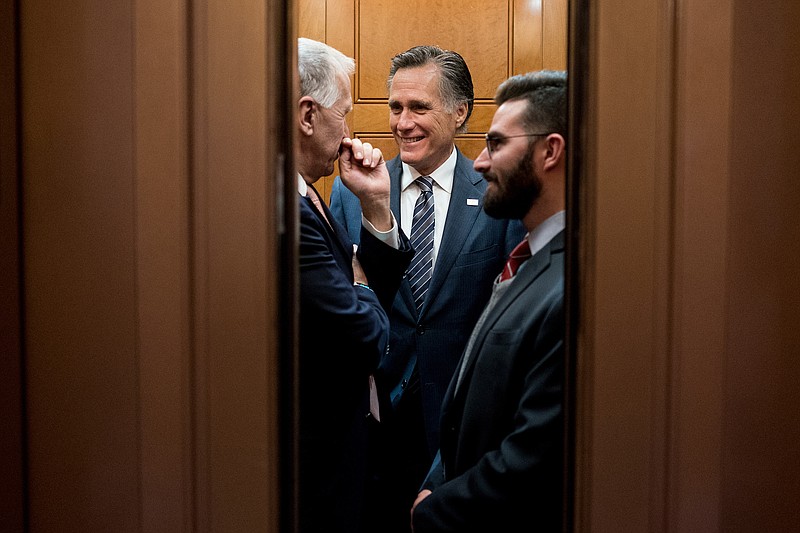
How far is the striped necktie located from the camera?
163 cm

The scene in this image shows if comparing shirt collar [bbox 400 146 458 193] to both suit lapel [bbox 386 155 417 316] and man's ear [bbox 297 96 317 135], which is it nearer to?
suit lapel [bbox 386 155 417 316]

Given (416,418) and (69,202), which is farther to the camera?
(416,418)

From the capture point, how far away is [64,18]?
1126 millimetres

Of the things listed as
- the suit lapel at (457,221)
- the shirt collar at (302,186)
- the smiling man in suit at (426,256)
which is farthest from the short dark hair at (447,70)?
the shirt collar at (302,186)

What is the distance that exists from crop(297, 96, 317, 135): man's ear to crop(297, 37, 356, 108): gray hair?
1 cm

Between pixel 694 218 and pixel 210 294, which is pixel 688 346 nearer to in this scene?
pixel 694 218

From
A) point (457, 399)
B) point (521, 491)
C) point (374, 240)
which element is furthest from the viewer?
point (374, 240)

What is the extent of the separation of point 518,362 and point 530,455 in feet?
0.51

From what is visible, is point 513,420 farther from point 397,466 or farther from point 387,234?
point 387,234

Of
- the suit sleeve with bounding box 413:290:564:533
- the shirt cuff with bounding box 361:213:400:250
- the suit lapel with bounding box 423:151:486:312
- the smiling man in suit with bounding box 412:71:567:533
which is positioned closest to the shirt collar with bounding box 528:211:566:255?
the smiling man in suit with bounding box 412:71:567:533

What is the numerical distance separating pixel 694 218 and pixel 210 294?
2.52 feet

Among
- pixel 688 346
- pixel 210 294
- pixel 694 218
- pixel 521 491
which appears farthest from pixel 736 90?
pixel 210 294

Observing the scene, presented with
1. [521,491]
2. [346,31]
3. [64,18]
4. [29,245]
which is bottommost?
[521,491]

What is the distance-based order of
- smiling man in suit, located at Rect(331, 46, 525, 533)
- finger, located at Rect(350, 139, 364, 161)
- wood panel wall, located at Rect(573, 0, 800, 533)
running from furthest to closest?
1. finger, located at Rect(350, 139, 364, 161)
2. smiling man in suit, located at Rect(331, 46, 525, 533)
3. wood panel wall, located at Rect(573, 0, 800, 533)
